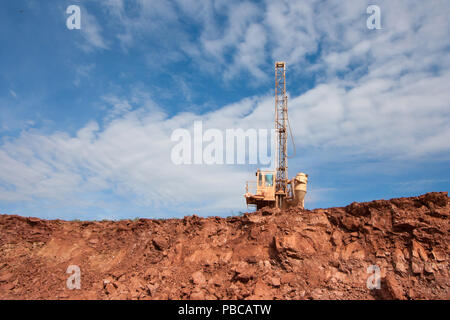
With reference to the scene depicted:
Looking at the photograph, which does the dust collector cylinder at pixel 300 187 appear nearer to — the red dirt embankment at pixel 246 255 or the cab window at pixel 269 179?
the cab window at pixel 269 179

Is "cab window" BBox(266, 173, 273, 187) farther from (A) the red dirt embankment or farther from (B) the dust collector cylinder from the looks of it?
(A) the red dirt embankment

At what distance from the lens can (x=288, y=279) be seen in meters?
13.1

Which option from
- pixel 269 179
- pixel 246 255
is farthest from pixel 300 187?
pixel 246 255

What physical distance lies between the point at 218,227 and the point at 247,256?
2.68 m

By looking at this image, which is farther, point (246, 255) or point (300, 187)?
point (300, 187)

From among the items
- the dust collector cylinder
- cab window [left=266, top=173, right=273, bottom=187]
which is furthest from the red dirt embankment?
cab window [left=266, top=173, right=273, bottom=187]

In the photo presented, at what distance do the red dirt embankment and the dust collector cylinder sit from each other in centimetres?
528

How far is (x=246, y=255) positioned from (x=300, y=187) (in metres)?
8.23

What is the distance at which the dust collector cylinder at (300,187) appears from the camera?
2083 centimetres

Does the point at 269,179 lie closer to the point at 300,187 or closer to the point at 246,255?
the point at 300,187

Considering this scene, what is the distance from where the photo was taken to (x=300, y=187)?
68.3 feet

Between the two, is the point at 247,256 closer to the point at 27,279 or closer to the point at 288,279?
the point at 288,279

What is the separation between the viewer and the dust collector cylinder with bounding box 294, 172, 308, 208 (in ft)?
68.3
